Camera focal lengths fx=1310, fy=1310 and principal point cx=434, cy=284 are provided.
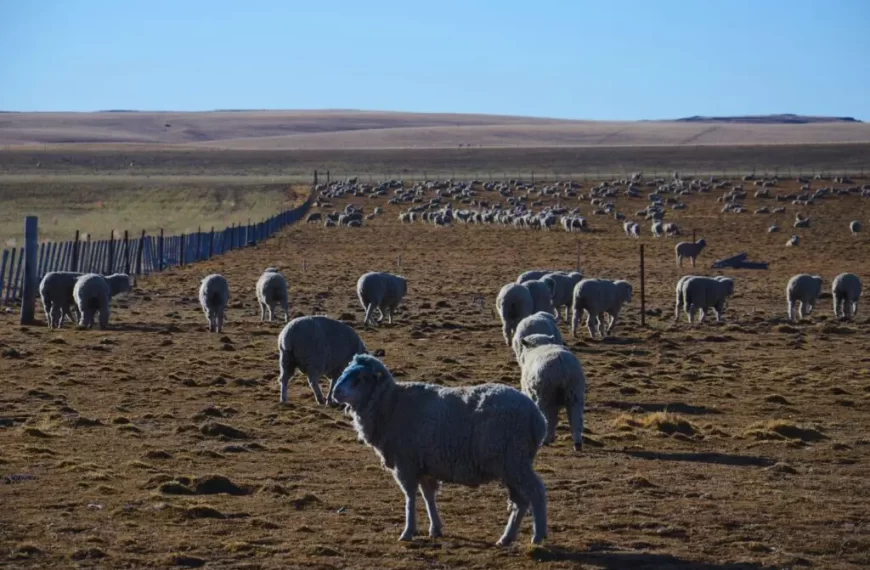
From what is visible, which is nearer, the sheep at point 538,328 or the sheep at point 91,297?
the sheep at point 538,328

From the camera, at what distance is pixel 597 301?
2789cm

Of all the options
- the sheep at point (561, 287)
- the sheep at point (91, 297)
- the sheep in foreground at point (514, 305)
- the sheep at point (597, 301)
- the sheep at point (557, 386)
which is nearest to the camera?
the sheep at point (557, 386)

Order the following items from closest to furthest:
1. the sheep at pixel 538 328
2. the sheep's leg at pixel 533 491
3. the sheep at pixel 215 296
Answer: the sheep's leg at pixel 533 491 < the sheep at pixel 538 328 < the sheep at pixel 215 296

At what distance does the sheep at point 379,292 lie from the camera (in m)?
29.7

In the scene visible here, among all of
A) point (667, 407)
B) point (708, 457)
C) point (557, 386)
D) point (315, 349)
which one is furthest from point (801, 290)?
point (557, 386)

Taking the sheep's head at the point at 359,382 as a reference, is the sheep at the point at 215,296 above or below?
below

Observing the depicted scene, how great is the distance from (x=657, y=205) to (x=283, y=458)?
74905 millimetres

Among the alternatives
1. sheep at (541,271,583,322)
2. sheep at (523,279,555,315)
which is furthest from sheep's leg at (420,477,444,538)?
sheep at (541,271,583,322)

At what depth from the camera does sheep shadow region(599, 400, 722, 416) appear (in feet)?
62.7

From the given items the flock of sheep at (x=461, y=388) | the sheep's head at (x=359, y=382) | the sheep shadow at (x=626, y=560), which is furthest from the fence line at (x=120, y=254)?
the sheep shadow at (x=626, y=560)

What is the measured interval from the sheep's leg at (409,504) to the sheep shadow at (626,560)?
48.6 inches

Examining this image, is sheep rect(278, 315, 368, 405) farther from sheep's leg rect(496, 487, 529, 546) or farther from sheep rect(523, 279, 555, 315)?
sheep rect(523, 279, 555, 315)

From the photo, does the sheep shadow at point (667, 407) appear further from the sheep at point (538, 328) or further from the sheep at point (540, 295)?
the sheep at point (540, 295)

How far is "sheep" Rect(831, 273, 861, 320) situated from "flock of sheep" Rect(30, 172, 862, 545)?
1.6 inches
